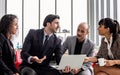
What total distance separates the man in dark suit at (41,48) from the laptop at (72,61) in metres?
0.26

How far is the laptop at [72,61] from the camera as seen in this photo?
2.68m

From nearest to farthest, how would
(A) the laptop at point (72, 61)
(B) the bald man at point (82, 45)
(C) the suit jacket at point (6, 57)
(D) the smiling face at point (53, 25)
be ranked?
(C) the suit jacket at point (6, 57) → (A) the laptop at point (72, 61) → (D) the smiling face at point (53, 25) → (B) the bald man at point (82, 45)

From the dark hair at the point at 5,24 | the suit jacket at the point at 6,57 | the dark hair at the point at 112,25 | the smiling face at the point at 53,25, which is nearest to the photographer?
→ the suit jacket at the point at 6,57

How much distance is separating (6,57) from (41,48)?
2.08 feet

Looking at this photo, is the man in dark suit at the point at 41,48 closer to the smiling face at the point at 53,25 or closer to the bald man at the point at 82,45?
the smiling face at the point at 53,25

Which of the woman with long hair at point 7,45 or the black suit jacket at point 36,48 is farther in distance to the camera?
the black suit jacket at point 36,48

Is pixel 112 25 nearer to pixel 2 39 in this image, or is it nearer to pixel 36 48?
pixel 36 48

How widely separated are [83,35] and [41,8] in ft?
7.59

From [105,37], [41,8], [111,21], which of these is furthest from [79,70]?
[41,8]

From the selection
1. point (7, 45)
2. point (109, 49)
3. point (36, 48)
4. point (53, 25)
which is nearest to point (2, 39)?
point (7, 45)

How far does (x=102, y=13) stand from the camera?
531cm

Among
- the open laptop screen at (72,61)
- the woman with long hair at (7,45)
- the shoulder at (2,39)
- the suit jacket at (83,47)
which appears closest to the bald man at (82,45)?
the suit jacket at (83,47)

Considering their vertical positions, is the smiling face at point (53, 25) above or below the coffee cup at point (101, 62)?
above

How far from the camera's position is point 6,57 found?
246cm
